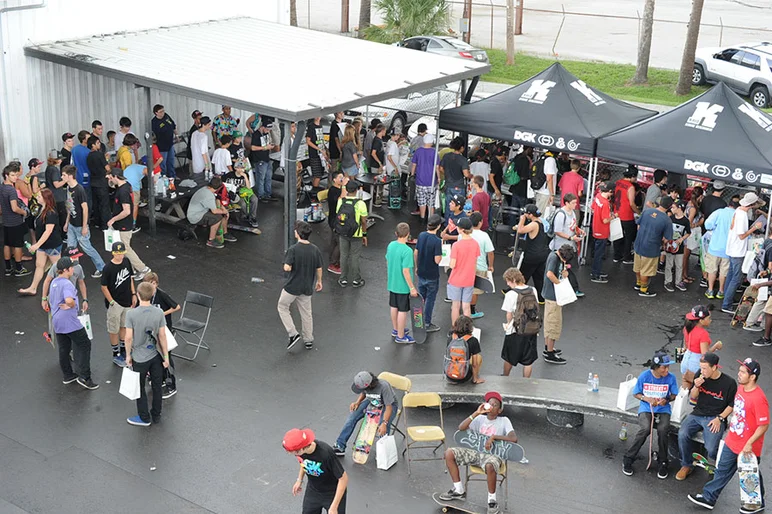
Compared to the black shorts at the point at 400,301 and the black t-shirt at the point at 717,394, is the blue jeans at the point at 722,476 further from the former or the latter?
the black shorts at the point at 400,301

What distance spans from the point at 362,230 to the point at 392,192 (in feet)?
13.5

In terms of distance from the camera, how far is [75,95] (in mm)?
16859

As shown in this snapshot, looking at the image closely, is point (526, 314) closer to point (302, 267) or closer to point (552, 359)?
point (552, 359)

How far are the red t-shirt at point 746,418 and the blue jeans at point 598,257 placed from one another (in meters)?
6.10

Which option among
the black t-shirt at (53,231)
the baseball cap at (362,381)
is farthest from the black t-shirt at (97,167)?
the baseball cap at (362,381)

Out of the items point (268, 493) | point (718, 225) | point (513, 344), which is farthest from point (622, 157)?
point (268, 493)

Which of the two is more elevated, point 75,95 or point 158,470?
point 75,95

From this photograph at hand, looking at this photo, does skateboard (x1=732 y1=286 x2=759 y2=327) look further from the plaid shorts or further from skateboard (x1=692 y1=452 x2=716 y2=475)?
the plaid shorts

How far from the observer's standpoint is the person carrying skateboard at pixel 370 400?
918 cm

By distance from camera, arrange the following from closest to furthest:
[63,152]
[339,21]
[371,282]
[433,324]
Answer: [433,324] → [371,282] → [63,152] → [339,21]

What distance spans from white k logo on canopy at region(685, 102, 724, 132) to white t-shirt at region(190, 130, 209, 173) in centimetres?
836

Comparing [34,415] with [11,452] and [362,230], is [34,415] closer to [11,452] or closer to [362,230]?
[11,452]

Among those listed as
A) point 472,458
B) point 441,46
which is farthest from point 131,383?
point 441,46

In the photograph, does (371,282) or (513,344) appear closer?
(513,344)
